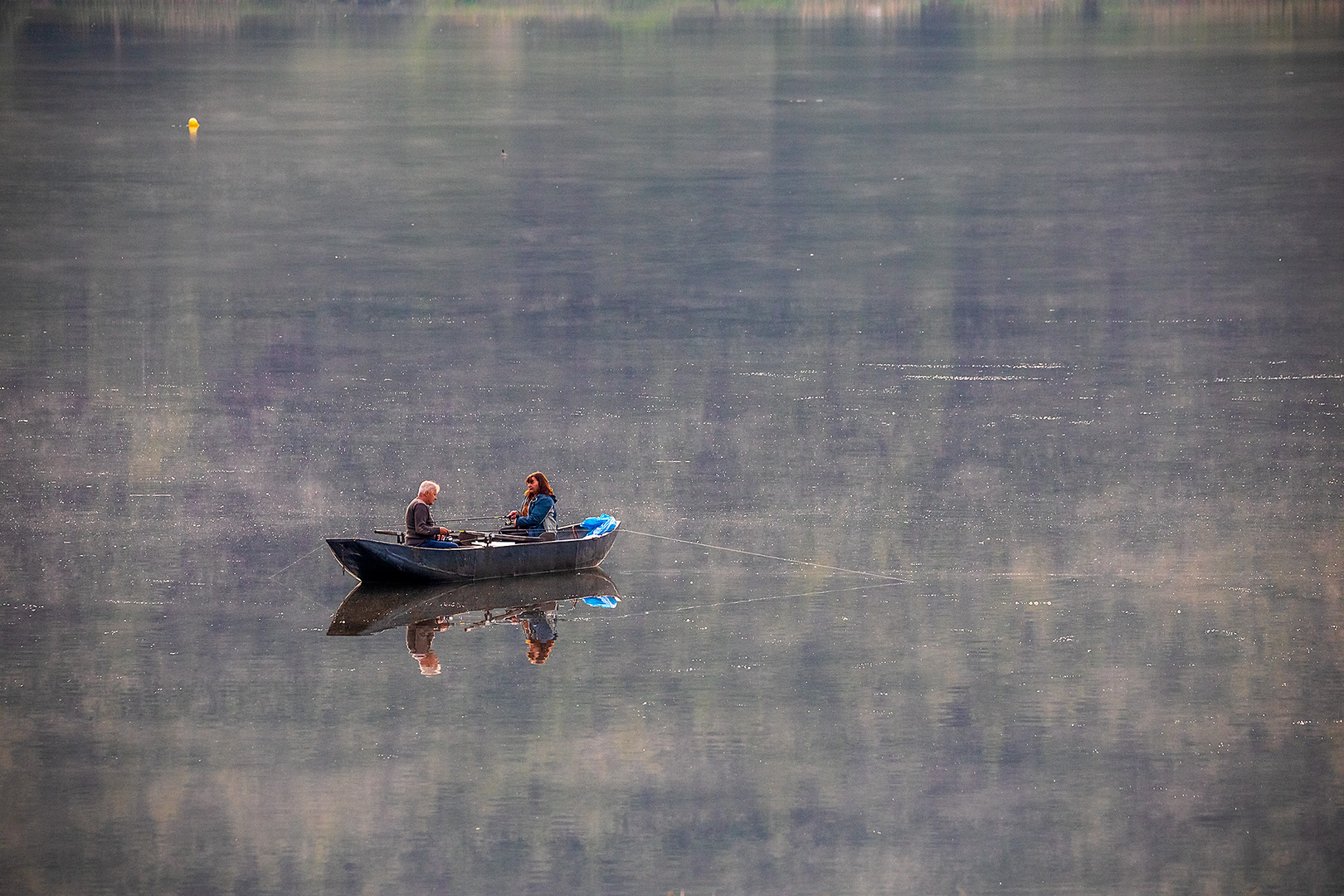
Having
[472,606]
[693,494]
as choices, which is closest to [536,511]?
[472,606]

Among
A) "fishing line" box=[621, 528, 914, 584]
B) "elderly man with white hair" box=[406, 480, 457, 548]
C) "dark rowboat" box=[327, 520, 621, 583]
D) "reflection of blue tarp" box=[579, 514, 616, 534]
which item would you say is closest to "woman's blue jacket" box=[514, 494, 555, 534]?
"dark rowboat" box=[327, 520, 621, 583]

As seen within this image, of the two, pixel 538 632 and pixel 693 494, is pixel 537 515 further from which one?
pixel 693 494

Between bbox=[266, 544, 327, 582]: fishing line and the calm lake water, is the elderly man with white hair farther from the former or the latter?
bbox=[266, 544, 327, 582]: fishing line

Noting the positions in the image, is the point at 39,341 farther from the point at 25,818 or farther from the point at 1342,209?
the point at 1342,209

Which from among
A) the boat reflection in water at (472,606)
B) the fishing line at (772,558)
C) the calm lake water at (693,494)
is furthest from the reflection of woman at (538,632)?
the fishing line at (772,558)

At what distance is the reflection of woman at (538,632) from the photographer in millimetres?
15578

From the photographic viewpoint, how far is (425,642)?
15.9 meters

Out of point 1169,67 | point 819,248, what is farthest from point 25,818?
point 1169,67

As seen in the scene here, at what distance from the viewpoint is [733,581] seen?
17.6 m

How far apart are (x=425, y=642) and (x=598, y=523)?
101 inches

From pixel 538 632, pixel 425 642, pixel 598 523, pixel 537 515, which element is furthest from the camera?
pixel 598 523

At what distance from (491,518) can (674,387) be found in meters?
7.14

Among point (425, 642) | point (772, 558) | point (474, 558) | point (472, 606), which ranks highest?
point (474, 558)

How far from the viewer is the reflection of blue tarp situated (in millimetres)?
17906
